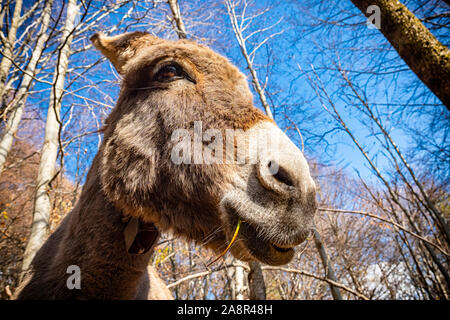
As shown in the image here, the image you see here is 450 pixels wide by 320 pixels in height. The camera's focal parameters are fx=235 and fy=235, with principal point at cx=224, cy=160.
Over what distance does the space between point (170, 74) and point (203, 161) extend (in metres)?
0.93

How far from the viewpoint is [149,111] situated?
191 cm

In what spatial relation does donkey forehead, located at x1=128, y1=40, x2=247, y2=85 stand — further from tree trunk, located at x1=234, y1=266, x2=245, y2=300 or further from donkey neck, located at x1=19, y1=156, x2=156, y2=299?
tree trunk, located at x1=234, y1=266, x2=245, y2=300

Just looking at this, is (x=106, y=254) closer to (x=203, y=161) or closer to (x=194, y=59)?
(x=203, y=161)

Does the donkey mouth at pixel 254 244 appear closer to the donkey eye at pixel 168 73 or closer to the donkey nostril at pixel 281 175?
the donkey nostril at pixel 281 175

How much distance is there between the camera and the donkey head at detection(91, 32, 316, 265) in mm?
1377

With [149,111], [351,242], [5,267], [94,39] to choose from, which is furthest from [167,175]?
[351,242]

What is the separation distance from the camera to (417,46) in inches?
70.9

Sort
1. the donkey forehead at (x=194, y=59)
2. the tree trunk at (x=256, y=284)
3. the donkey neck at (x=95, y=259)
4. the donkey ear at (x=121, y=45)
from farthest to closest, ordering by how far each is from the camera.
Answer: the tree trunk at (x=256, y=284) → the donkey ear at (x=121, y=45) → the donkey forehead at (x=194, y=59) → the donkey neck at (x=95, y=259)

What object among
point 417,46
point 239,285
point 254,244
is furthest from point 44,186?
point 417,46

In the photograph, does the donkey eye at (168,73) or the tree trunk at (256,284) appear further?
the tree trunk at (256,284)

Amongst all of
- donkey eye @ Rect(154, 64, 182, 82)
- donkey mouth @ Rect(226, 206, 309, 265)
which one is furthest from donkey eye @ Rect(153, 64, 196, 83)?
donkey mouth @ Rect(226, 206, 309, 265)

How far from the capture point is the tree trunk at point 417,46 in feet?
5.48

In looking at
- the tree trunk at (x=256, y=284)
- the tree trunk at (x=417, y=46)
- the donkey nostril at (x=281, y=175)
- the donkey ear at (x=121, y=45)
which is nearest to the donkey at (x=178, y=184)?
the donkey nostril at (x=281, y=175)
